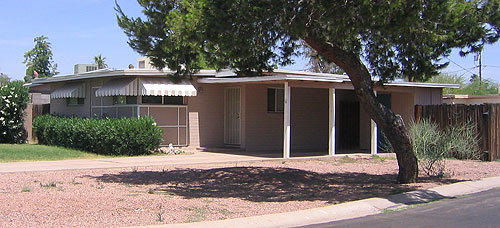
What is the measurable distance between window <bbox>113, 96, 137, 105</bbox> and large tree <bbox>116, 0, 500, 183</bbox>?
23.3 ft

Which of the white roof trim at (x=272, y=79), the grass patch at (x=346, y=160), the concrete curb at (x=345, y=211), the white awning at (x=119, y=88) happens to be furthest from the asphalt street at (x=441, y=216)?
the white awning at (x=119, y=88)

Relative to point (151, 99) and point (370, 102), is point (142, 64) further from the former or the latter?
point (370, 102)

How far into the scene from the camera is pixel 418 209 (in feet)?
33.5

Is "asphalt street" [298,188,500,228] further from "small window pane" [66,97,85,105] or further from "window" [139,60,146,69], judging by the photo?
"window" [139,60,146,69]

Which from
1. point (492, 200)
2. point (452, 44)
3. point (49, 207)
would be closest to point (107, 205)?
point (49, 207)

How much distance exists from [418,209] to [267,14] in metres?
4.79

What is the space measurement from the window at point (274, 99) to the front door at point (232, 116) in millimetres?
1238

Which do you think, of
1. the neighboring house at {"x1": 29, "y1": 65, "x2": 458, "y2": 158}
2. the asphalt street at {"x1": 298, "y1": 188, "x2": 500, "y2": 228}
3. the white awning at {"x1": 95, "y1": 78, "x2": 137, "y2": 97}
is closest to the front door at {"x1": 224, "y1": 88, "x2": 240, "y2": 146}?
the neighboring house at {"x1": 29, "y1": 65, "x2": 458, "y2": 158}

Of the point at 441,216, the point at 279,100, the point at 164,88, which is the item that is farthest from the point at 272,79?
the point at 441,216

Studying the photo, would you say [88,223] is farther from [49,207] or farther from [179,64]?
[179,64]

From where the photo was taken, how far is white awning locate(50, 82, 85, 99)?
75.0ft

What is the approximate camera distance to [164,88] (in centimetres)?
1998

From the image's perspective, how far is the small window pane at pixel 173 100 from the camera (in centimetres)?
2125

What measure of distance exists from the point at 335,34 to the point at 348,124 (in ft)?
42.8
